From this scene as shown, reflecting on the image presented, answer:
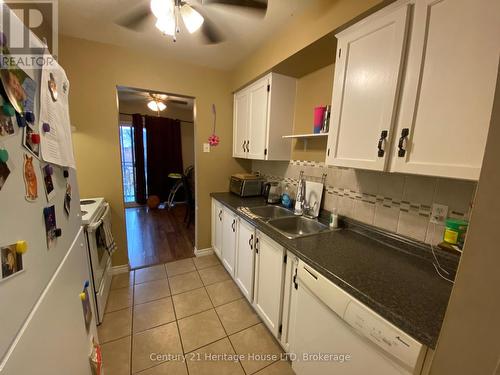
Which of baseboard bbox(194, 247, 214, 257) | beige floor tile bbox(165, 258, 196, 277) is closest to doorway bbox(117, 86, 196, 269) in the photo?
baseboard bbox(194, 247, 214, 257)

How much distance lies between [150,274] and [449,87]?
2.87 metres

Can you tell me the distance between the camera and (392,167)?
1056 mm

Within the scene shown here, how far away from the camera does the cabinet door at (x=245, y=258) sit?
1.76 m

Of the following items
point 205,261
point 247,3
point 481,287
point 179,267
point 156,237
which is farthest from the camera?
point 156,237

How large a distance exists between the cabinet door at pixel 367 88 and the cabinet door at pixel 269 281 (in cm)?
74

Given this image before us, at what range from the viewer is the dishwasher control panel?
678mm

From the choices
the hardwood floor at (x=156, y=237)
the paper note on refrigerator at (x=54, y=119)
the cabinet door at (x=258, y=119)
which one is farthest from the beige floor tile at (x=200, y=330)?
the cabinet door at (x=258, y=119)

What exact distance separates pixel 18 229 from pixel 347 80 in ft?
5.11

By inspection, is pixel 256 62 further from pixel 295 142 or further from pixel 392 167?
pixel 392 167

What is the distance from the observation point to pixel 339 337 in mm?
948

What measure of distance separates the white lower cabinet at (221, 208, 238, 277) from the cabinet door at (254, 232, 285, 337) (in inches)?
18.8

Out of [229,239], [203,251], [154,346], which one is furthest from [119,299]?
[229,239]

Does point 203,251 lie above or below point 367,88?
below

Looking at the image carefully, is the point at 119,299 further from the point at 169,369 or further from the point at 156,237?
the point at 156,237
